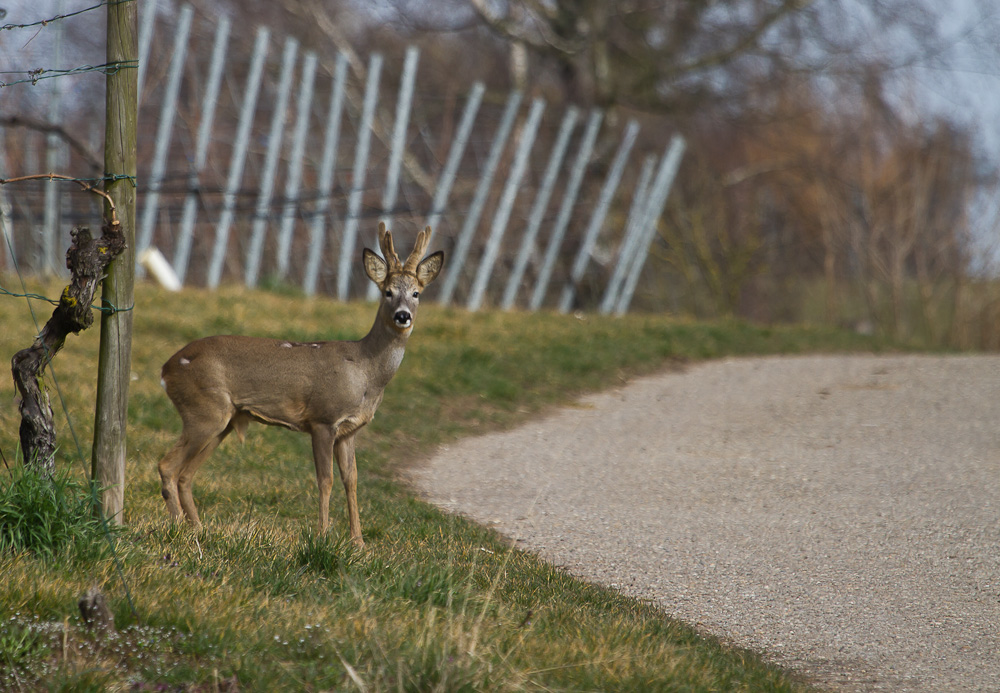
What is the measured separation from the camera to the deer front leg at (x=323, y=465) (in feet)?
18.3

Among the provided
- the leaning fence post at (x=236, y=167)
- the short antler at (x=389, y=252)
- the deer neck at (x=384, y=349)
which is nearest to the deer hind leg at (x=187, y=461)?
the deer neck at (x=384, y=349)

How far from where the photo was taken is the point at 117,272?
4.89 m

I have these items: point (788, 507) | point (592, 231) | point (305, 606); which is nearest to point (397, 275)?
point (305, 606)

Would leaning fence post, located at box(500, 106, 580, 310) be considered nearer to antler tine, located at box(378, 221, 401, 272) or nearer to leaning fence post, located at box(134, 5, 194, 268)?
leaning fence post, located at box(134, 5, 194, 268)

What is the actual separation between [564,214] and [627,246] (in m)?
1.35

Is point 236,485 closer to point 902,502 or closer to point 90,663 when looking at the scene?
point 90,663

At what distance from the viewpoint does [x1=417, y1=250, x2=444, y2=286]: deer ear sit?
18.4ft

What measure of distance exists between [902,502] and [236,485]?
4.33 m

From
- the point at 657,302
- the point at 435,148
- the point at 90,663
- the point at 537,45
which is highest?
the point at 537,45

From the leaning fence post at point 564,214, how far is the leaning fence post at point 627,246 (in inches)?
38.6

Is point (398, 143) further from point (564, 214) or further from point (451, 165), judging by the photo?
point (564, 214)

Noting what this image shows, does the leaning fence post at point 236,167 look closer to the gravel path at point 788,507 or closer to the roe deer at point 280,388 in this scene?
the gravel path at point 788,507

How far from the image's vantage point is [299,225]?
16.4 metres

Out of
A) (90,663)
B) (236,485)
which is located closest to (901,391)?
(236,485)
